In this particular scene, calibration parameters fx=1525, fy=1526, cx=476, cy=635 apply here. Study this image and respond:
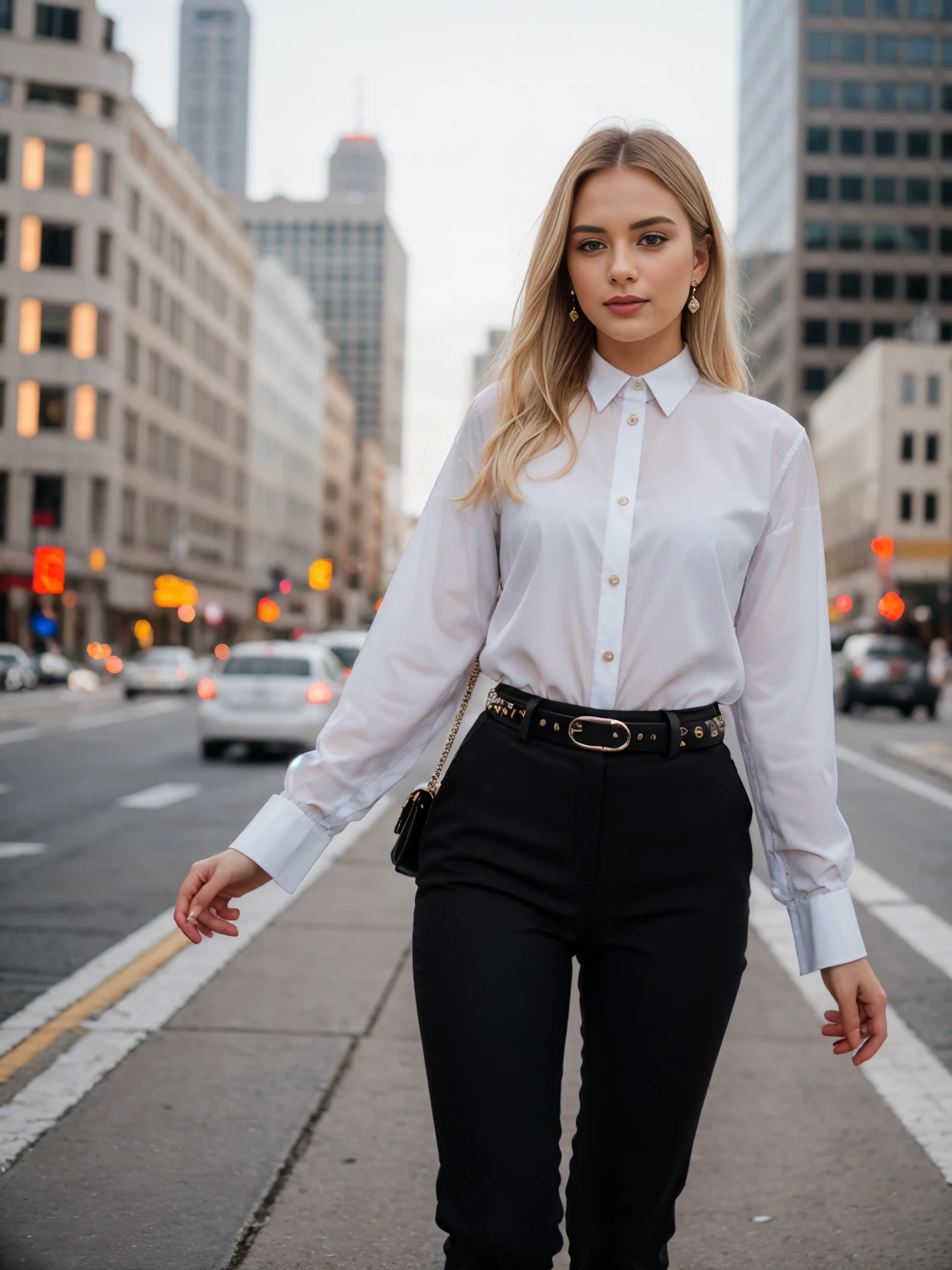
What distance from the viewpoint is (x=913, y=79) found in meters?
99.8

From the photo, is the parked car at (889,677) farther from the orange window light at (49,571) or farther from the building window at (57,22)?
the building window at (57,22)

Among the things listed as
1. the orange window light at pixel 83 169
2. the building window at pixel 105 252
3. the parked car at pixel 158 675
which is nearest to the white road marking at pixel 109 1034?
the parked car at pixel 158 675

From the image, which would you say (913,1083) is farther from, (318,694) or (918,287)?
(918,287)

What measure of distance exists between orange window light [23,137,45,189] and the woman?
6494 cm

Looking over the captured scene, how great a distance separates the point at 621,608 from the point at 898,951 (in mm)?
5593

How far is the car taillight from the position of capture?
1922 centimetres

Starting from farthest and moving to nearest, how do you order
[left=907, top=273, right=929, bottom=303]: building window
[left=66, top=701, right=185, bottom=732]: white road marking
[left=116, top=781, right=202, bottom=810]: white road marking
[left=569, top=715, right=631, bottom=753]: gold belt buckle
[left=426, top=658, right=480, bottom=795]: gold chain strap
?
[left=907, top=273, right=929, bottom=303]: building window → [left=66, top=701, right=185, bottom=732]: white road marking → [left=116, top=781, right=202, bottom=810]: white road marking → [left=426, top=658, right=480, bottom=795]: gold chain strap → [left=569, top=715, right=631, bottom=753]: gold belt buckle

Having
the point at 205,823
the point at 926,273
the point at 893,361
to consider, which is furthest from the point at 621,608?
the point at 926,273

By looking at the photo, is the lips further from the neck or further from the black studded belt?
the black studded belt

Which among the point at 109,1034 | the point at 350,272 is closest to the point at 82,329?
the point at 109,1034

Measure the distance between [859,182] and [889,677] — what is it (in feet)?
251

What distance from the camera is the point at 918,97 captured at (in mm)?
99688

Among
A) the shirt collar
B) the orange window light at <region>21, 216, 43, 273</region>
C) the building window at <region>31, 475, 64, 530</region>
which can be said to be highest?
the orange window light at <region>21, 216, 43, 273</region>

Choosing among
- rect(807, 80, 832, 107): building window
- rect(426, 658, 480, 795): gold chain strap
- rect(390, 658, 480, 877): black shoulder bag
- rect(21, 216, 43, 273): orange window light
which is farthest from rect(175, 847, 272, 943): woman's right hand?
rect(807, 80, 832, 107): building window
